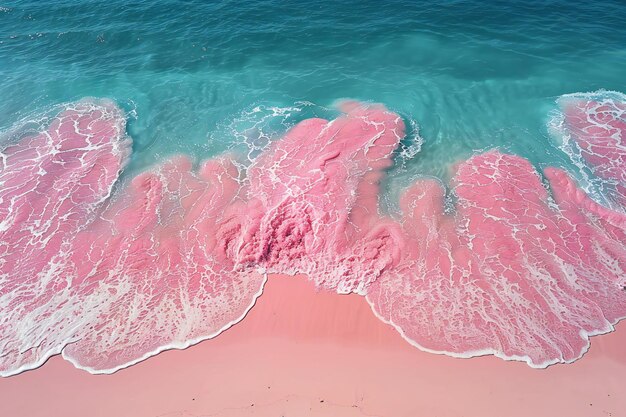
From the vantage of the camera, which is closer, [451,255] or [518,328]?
[518,328]

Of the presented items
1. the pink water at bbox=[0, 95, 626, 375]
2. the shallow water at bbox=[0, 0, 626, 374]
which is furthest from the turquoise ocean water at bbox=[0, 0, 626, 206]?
the pink water at bbox=[0, 95, 626, 375]

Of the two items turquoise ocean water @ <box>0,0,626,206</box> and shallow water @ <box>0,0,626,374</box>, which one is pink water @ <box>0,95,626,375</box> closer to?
shallow water @ <box>0,0,626,374</box>

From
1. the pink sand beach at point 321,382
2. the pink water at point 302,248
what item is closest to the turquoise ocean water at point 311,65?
the pink water at point 302,248

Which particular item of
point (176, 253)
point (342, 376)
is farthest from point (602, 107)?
point (176, 253)

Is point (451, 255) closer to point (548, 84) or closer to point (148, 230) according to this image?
point (148, 230)

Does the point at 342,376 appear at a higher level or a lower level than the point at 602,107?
lower
